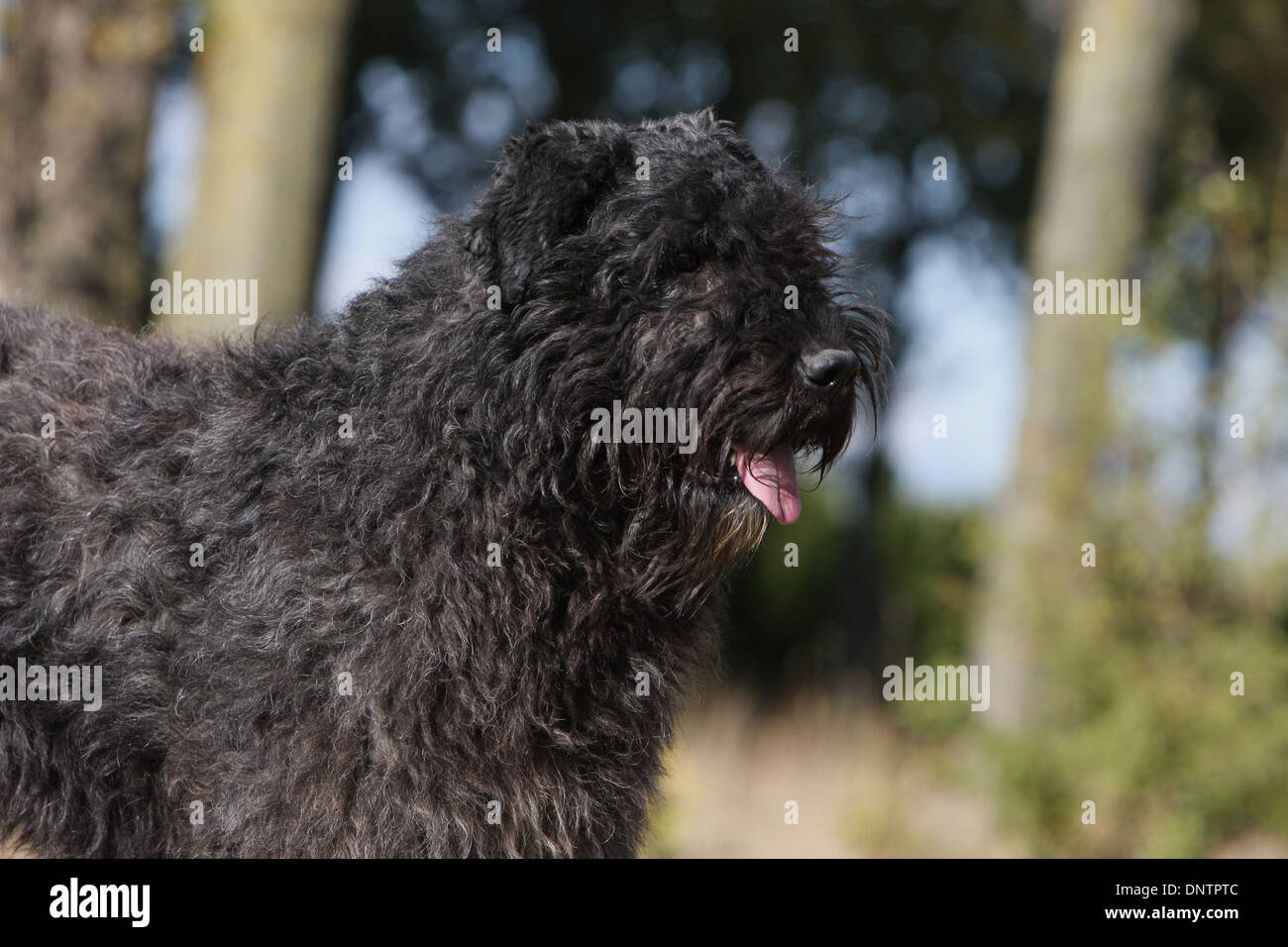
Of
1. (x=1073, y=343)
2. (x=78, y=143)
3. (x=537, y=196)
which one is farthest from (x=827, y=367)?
(x=78, y=143)

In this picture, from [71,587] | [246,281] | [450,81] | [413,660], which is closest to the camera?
[413,660]

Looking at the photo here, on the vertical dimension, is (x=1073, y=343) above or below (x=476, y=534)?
above

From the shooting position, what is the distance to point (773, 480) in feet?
12.0

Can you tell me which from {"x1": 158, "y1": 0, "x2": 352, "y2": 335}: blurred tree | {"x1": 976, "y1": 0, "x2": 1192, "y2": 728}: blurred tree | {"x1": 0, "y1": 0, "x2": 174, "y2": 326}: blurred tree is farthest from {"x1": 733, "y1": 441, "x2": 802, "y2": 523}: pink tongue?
{"x1": 976, "y1": 0, "x2": 1192, "y2": 728}: blurred tree

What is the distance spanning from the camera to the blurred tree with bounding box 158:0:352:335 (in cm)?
769

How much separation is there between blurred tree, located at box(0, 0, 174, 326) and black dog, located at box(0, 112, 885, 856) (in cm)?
441

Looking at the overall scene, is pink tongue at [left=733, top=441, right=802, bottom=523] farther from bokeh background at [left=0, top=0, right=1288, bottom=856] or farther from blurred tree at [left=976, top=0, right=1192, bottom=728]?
blurred tree at [left=976, top=0, right=1192, bottom=728]

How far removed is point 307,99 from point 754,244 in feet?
17.1

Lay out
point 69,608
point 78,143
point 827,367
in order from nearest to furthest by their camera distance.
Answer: point 827,367
point 69,608
point 78,143

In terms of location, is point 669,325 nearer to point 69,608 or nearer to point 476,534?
point 476,534

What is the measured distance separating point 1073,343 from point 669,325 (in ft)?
20.5

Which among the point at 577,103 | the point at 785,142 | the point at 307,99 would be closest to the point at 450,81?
the point at 577,103
